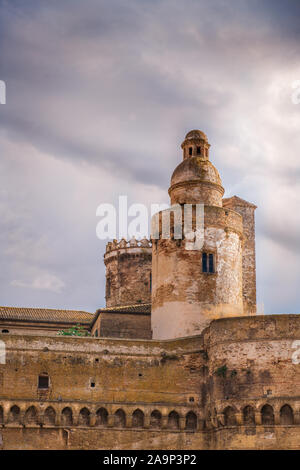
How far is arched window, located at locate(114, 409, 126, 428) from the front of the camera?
43.0 m

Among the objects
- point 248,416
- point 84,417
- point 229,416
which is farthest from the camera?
point 84,417

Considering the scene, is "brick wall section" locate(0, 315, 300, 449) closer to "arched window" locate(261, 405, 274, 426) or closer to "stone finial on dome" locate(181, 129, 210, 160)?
"arched window" locate(261, 405, 274, 426)

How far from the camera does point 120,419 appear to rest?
141ft

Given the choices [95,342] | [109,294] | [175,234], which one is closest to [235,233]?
[175,234]

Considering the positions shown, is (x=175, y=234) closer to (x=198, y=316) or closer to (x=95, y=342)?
(x=198, y=316)

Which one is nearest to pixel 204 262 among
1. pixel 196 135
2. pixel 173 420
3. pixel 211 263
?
pixel 211 263

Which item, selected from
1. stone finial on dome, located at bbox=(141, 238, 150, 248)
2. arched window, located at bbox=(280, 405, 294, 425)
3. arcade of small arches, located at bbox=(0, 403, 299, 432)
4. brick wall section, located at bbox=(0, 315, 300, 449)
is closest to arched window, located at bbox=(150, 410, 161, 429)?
arcade of small arches, located at bbox=(0, 403, 299, 432)

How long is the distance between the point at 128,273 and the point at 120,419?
2027 centimetres

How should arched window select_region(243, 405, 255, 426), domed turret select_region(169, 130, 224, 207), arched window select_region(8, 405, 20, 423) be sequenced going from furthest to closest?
domed turret select_region(169, 130, 224, 207)
arched window select_region(8, 405, 20, 423)
arched window select_region(243, 405, 255, 426)

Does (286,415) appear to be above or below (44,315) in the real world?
below

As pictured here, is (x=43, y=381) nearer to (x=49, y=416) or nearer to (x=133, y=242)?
(x=49, y=416)

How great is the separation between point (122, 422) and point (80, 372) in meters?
3.44

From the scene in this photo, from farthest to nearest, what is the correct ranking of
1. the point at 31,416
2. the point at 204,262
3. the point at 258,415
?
the point at 204,262, the point at 31,416, the point at 258,415

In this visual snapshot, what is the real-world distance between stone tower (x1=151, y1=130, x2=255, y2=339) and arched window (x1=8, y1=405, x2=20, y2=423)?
34.0 ft
